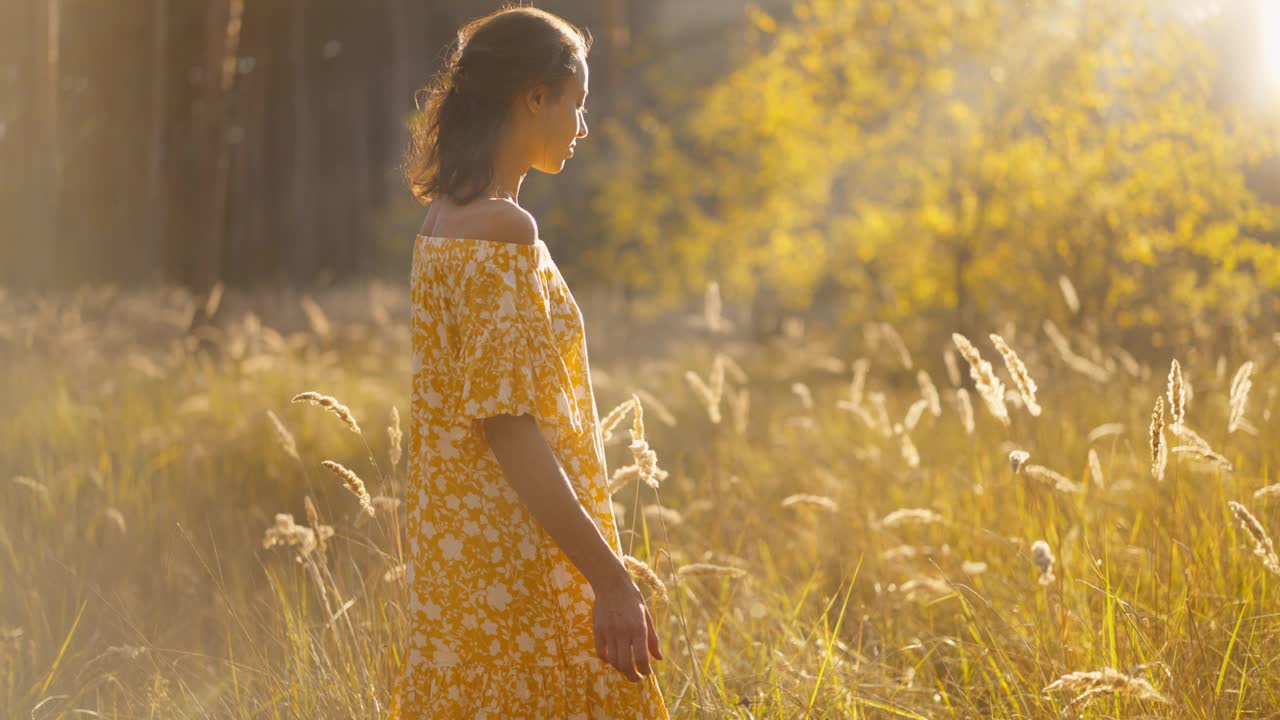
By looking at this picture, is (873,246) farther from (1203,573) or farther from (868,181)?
(1203,573)

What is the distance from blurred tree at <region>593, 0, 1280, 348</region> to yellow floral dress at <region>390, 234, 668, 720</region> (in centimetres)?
473

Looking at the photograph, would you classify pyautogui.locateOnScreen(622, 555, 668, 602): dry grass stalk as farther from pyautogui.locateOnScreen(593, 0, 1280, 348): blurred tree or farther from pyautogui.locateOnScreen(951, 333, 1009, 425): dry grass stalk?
pyautogui.locateOnScreen(593, 0, 1280, 348): blurred tree

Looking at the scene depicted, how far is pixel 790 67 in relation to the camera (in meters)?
10.5

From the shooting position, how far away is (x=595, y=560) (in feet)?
5.15

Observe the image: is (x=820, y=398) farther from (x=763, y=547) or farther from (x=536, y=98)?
(x=536, y=98)

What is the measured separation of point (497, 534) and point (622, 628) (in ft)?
0.93

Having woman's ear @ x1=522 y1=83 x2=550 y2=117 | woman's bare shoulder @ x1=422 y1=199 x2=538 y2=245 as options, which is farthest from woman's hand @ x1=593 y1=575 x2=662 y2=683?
woman's ear @ x1=522 y1=83 x2=550 y2=117

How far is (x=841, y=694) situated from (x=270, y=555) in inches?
104

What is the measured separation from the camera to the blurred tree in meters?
7.25

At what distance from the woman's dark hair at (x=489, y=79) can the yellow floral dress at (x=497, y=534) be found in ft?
0.42

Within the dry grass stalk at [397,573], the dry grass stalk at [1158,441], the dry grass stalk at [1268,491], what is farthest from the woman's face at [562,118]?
the dry grass stalk at [1268,491]

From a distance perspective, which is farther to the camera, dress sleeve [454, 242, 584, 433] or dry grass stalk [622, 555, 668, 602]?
dry grass stalk [622, 555, 668, 602]

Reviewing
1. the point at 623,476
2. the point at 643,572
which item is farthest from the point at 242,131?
the point at 643,572

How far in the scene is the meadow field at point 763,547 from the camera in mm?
2344
